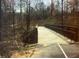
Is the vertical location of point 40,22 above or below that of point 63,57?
above

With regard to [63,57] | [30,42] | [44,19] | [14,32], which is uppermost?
[44,19]

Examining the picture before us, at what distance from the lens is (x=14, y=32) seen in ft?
5.49

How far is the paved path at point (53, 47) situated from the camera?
5.45 feet

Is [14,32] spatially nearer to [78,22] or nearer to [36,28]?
[36,28]

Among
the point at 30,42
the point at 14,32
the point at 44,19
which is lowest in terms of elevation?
the point at 30,42

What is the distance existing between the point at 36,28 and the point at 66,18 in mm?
329

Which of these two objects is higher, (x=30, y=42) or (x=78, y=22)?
(x=78, y=22)

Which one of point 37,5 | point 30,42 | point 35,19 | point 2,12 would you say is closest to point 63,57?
point 30,42

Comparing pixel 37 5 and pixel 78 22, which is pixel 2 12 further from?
pixel 78 22

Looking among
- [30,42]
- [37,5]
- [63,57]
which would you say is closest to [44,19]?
[37,5]

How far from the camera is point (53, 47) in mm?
1672

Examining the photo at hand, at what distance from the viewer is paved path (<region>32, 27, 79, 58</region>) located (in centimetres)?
166

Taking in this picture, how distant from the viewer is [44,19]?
1.67 metres

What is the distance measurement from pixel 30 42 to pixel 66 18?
45cm
